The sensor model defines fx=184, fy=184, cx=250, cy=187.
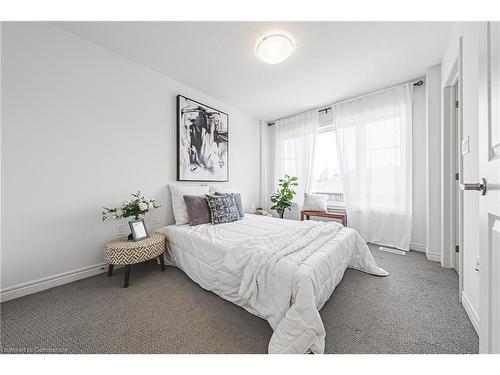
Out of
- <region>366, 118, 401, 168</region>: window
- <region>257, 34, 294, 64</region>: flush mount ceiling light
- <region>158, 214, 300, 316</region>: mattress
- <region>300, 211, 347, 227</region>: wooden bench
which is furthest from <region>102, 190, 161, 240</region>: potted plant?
<region>366, 118, 401, 168</region>: window

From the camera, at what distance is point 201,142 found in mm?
3000

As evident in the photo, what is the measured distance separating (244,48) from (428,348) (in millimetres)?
2903

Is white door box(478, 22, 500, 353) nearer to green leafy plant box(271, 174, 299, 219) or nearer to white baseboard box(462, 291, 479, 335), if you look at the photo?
white baseboard box(462, 291, 479, 335)

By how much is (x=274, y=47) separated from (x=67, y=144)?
229cm

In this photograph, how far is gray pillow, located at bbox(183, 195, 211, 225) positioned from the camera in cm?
242

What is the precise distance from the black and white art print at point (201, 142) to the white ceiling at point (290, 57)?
38cm

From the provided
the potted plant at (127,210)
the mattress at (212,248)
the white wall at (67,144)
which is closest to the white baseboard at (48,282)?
the white wall at (67,144)

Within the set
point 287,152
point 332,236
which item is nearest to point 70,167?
point 332,236

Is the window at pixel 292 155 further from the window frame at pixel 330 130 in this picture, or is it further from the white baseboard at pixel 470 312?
the white baseboard at pixel 470 312

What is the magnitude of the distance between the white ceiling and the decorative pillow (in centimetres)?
172

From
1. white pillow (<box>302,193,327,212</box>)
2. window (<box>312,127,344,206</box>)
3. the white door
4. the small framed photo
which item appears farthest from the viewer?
→ window (<box>312,127,344,206</box>)

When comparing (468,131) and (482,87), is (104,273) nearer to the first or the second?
(482,87)

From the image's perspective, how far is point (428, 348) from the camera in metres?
1.12

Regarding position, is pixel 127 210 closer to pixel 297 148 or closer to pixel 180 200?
pixel 180 200
